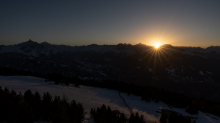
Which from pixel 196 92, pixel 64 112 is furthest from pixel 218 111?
pixel 196 92

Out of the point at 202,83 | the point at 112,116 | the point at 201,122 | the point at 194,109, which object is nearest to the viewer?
the point at 112,116

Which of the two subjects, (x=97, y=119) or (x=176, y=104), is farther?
(x=176, y=104)

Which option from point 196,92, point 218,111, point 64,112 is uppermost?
point 64,112

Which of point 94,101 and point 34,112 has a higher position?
point 34,112

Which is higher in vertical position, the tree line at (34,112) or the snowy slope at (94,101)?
the tree line at (34,112)

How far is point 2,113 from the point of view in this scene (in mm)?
7285

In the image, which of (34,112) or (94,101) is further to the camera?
(94,101)

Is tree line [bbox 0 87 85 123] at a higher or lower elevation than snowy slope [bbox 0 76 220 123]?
higher

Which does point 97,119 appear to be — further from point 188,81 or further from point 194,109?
point 188,81

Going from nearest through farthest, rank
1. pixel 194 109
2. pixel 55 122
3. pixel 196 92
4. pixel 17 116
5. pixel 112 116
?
pixel 17 116, pixel 55 122, pixel 112 116, pixel 194 109, pixel 196 92

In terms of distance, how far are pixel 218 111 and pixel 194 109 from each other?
6780mm

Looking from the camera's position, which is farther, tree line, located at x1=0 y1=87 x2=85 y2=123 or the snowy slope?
the snowy slope

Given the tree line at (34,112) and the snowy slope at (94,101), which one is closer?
the tree line at (34,112)

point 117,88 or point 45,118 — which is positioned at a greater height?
point 45,118
